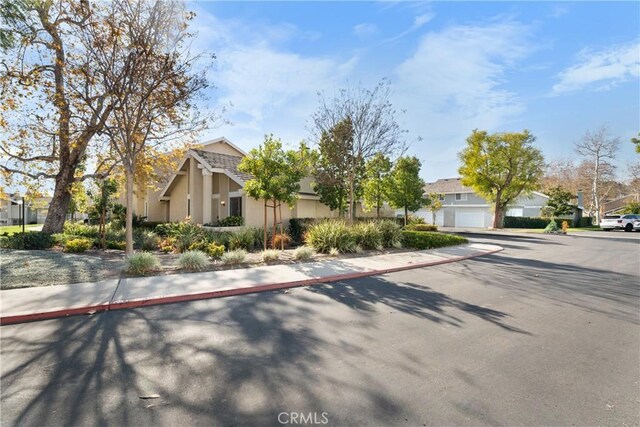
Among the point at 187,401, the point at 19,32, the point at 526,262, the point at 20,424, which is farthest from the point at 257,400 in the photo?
the point at 19,32

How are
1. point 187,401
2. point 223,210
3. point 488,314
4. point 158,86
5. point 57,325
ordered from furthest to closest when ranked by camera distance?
point 223,210, point 158,86, point 488,314, point 57,325, point 187,401

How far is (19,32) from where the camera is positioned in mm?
11227

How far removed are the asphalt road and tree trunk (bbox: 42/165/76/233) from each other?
13533 mm

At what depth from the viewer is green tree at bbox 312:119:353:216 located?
16.2 m

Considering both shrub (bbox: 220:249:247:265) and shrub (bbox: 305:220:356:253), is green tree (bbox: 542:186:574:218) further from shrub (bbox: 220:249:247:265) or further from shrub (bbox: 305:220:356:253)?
shrub (bbox: 220:249:247:265)

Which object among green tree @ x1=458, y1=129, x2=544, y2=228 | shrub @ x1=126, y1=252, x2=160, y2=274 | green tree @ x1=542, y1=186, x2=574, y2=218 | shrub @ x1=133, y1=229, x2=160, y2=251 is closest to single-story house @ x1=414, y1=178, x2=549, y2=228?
green tree @ x1=542, y1=186, x2=574, y2=218

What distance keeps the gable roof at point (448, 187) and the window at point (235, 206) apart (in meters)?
34.5

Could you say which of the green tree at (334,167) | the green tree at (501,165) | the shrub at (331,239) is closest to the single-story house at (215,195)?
the green tree at (334,167)

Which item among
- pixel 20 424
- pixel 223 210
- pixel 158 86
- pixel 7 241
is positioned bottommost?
pixel 20 424

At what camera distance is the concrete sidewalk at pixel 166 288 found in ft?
18.0

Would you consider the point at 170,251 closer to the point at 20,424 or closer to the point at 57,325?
the point at 57,325

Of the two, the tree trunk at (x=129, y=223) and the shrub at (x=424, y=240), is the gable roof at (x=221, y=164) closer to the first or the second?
the tree trunk at (x=129, y=223)

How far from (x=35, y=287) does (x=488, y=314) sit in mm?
9400

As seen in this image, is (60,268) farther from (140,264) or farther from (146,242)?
(146,242)
